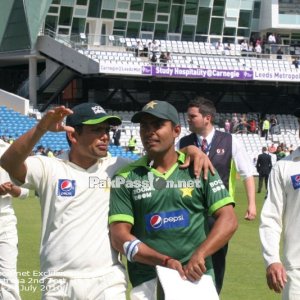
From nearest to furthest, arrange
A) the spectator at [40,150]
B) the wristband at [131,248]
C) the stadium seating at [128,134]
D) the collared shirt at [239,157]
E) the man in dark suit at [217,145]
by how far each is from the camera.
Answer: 1. the wristband at [131,248]
2. the man in dark suit at [217,145]
3. the collared shirt at [239,157]
4. the spectator at [40,150]
5. the stadium seating at [128,134]

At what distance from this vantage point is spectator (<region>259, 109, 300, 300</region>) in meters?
5.62

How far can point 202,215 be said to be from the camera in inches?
202

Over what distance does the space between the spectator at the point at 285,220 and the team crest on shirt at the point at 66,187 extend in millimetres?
1275

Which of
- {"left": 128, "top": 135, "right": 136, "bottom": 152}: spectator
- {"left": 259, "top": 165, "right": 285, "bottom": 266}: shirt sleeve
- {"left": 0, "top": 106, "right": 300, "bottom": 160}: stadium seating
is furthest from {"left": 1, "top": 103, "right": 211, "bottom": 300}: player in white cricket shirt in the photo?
{"left": 128, "top": 135, "right": 136, "bottom": 152}: spectator

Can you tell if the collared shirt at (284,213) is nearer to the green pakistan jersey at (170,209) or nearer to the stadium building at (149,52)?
the green pakistan jersey at (170,209)

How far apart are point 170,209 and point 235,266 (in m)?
7.79

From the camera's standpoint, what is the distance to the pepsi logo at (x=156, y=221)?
5.06 meters

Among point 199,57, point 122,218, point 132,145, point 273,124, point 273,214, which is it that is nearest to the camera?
point 122,218

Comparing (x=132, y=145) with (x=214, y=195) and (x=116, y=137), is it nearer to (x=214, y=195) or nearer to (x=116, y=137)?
(x=116, y=137)

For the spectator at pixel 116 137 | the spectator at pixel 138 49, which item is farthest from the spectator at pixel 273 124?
the spectator at pixel 116 137

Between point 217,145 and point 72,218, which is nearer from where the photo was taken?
point 72,218

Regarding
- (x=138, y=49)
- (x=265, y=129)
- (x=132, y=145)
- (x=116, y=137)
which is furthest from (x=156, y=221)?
(x=138, y=49)

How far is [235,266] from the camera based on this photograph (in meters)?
12.6

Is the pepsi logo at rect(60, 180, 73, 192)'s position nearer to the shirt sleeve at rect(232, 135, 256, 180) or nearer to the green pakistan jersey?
the green pakistan jersey
